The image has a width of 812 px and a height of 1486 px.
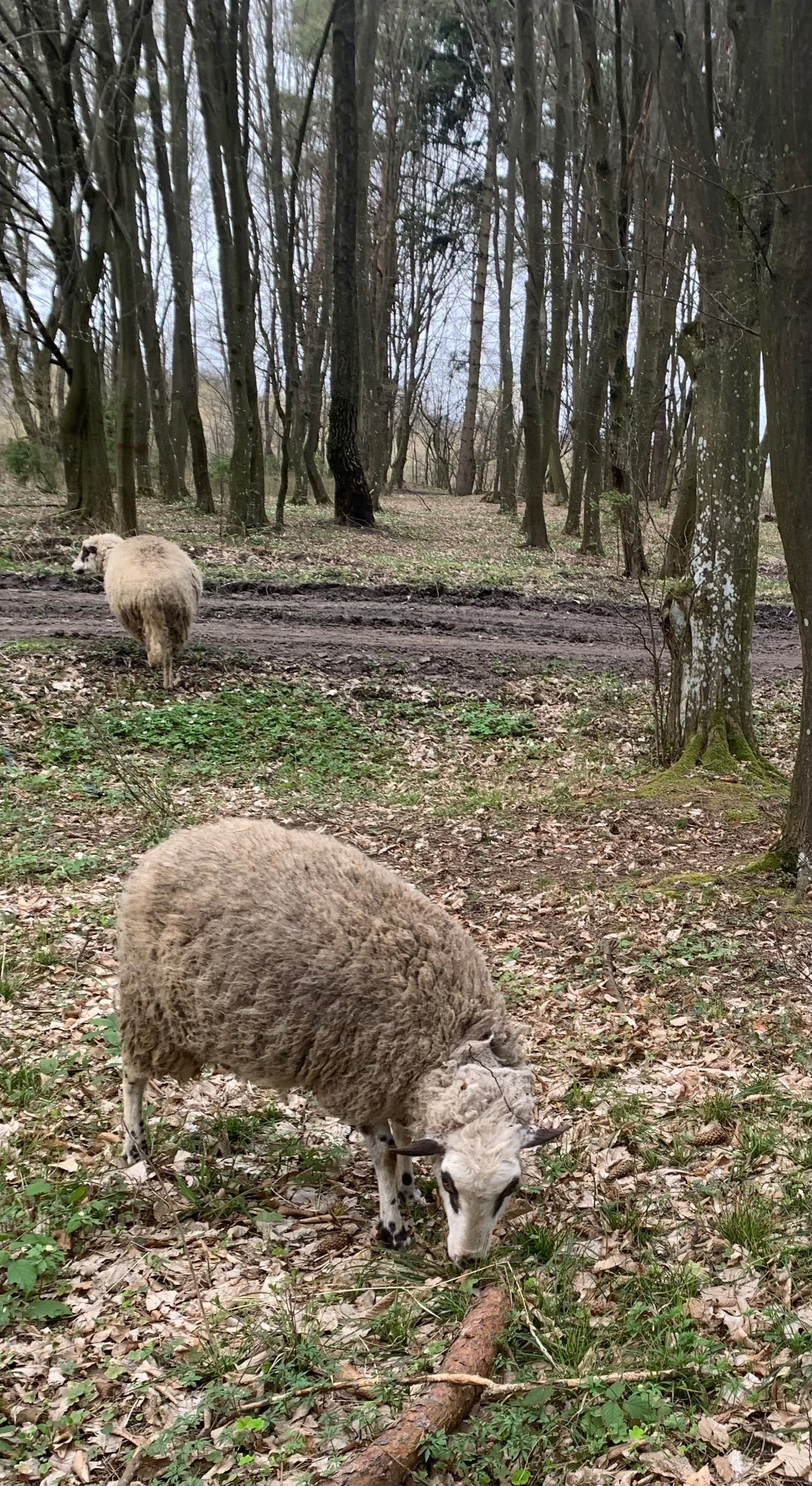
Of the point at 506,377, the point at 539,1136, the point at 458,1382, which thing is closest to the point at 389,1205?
the point at 539,1136

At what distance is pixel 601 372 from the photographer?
21.7m

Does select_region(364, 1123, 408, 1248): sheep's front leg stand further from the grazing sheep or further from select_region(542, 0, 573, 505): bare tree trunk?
select_region(542, 0, 573, 505): bare tree trunk

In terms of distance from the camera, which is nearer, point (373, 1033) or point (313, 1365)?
point (313, 1365)

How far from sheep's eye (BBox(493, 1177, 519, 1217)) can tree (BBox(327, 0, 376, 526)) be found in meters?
20.9

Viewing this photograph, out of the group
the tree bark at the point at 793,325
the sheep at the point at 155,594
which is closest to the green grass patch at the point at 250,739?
the sheep at the point at 155,594

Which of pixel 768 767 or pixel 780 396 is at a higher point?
pixel 780 396

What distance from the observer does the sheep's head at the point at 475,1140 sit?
3.39m

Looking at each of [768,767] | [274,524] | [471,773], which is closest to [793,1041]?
[768,767]

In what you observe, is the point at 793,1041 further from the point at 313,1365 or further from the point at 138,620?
the point at 138,620

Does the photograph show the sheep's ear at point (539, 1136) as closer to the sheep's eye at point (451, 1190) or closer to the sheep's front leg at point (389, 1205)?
the sheep's eye at point (451, 1190)

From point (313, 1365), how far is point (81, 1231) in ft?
4.02

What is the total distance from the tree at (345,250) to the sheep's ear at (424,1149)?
20852 mm

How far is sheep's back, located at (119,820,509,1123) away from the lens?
381 centimetres

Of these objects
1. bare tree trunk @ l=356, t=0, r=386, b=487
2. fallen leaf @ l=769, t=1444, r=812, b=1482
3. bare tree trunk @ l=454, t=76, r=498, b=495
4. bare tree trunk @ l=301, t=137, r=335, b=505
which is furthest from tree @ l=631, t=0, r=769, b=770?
bare tree trunk @ l=454, t=76, r=498, b=495
